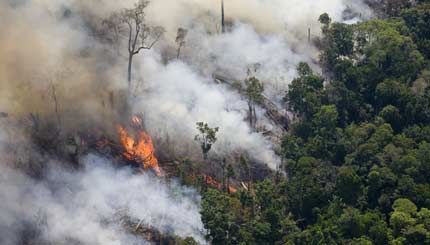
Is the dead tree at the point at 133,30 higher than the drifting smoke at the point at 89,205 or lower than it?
higher

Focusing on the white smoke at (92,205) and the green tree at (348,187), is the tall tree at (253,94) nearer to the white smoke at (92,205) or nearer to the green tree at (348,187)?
the green tree at (348,187)

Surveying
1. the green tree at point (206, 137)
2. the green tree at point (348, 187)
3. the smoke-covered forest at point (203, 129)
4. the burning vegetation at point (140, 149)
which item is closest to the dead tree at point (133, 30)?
the smoke-covered forest at point (203, 129)

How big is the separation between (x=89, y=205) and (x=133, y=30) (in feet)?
94.5

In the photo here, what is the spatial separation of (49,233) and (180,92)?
25.2m

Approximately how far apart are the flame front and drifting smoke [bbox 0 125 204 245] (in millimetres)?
1715

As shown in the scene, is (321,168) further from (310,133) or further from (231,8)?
(231,8)

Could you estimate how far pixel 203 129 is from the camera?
76.1 m

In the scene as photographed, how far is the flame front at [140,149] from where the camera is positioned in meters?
74.4

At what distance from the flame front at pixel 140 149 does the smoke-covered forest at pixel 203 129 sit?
20 cm

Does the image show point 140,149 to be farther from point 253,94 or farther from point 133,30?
point 133,30

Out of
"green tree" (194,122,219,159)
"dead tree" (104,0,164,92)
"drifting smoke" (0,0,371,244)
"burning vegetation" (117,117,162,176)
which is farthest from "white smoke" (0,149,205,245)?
"dead tree" (104,0,164,92)

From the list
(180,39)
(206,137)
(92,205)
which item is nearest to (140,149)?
(206,137)

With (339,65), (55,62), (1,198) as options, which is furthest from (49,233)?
(339,65)

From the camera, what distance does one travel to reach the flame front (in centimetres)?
Result: 7444
